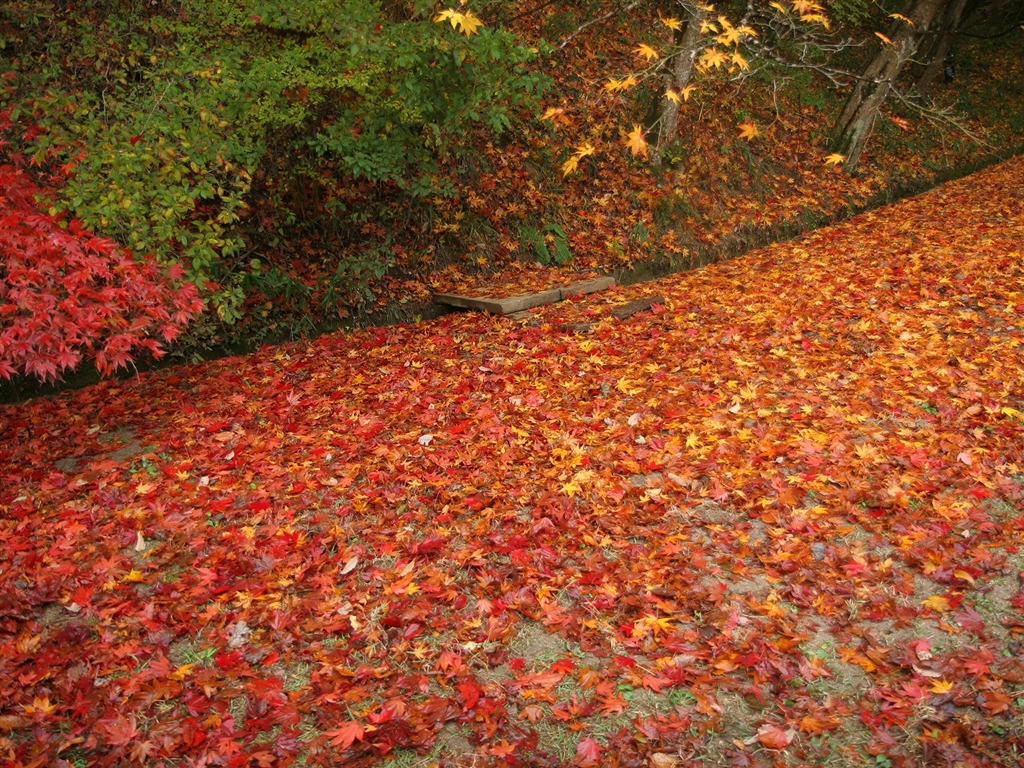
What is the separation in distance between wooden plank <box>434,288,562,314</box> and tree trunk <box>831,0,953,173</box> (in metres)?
6.70

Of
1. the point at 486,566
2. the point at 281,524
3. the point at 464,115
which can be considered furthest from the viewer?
the point at 464,115

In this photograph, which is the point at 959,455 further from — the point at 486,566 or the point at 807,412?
the point at 486,566

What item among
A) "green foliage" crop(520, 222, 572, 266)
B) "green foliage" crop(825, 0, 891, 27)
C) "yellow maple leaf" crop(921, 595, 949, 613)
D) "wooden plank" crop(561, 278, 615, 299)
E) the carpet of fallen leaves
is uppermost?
"green foliage" crop(825, 0, 891, 27)

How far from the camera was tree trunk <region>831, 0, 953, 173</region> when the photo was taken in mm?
11359

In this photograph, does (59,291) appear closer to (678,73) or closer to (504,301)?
(504,301)

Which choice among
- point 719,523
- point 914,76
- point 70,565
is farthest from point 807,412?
point 914,76

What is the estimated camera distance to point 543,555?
4.06 meters

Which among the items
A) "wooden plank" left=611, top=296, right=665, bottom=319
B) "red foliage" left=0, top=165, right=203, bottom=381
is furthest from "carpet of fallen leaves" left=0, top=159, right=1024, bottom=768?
"red foliage" left=0, top=165, right=203, bottom=381

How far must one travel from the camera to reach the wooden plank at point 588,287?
26.9 ft

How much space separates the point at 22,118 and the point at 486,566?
4945mm

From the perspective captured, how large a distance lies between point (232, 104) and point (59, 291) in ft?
7.25

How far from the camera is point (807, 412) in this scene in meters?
5.26

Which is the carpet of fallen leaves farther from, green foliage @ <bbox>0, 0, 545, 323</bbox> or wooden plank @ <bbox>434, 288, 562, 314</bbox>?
green foliage @ <bbox>0, 0, 545, 323</bbox>

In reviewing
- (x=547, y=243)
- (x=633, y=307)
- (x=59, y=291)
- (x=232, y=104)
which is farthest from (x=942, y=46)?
(x=59, y=291)
